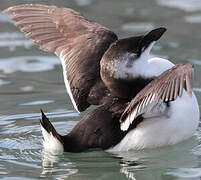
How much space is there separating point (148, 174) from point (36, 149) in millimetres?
1020

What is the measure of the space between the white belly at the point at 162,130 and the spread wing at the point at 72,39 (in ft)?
2.08

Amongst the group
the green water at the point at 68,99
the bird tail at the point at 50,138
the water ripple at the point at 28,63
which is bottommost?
the water ripple at the point at 28,63

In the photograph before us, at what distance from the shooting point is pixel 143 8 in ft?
34.1

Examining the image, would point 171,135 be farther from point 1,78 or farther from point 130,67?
point 1,78

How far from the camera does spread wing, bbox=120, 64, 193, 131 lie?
4723 mm

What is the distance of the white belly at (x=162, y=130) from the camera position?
18.4 feet

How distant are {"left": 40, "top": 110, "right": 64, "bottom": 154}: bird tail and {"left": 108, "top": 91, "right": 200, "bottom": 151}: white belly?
408 millimetres

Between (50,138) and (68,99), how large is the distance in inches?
74.7

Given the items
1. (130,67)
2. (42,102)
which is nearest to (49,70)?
(42,102)

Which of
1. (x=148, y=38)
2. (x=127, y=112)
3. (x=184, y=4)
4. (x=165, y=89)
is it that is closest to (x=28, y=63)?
(x=184, y=4)

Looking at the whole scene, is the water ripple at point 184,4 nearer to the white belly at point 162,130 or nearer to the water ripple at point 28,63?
the water ripple at point 28,63

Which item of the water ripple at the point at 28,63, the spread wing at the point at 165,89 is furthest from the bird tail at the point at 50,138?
the water ripple at the point at 28,63

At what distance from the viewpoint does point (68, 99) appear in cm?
730

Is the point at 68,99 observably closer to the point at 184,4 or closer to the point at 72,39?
the point at 72,39
